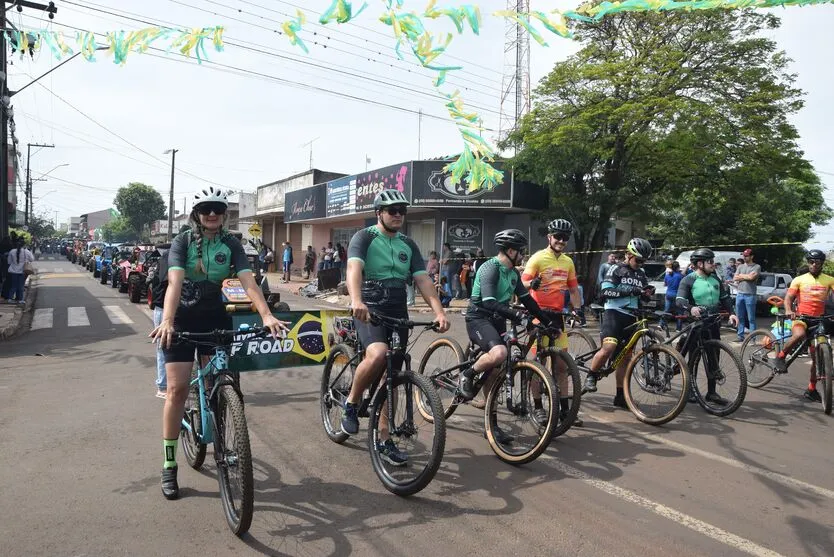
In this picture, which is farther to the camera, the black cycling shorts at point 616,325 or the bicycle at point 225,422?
the black cycling shorts at point 616,325

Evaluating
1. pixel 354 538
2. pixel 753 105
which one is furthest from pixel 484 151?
pixel 753 105

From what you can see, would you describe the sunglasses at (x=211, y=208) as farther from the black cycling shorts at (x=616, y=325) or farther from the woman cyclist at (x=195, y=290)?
the black cycling shorts at (x=616, y=325)

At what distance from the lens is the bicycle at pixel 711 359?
249 inches

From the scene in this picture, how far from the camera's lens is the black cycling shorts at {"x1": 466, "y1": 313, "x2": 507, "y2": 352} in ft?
16.5

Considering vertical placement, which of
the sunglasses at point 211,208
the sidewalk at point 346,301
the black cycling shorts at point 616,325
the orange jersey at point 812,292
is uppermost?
the sunglasses at point 211,208

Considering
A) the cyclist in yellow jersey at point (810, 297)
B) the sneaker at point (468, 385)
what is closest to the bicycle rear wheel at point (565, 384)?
the sneaker at point (468, 385)

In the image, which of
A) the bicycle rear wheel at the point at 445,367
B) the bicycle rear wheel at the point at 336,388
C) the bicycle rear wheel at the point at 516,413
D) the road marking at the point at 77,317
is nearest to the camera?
the bicycle rear wheel at the point at 516,413

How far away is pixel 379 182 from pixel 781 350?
738 inches

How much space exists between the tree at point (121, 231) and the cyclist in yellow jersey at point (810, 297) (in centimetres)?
9650

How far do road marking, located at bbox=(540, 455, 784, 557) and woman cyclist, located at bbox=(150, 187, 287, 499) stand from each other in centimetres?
245

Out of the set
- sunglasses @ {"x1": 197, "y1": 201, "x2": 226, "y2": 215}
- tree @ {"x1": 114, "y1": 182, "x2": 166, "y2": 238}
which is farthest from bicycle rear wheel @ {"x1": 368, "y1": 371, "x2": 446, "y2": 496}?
tree @ {"x1": 114, "y1": 182, "x2": 166, "y2": 238}

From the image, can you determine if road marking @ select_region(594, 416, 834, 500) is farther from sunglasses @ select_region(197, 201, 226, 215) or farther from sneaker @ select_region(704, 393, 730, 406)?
sunglasses @ select_region(197, 201, 226, 215)

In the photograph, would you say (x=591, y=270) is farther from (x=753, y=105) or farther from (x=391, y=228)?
(x=391, y=228)

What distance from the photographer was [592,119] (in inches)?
691
